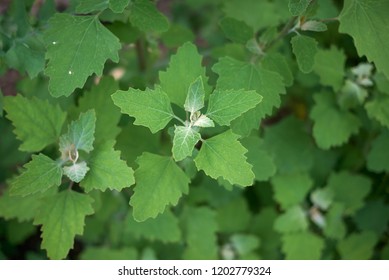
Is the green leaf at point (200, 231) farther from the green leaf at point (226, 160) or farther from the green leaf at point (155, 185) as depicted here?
the green leaf at point (226, 160)

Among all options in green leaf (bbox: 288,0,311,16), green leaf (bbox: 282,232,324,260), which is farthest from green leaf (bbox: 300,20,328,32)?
green leaf (bbox: 282,232,324,260)

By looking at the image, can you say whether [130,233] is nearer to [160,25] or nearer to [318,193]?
[318,193]

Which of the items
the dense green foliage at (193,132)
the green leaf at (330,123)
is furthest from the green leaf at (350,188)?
the green leaf at (330,123)

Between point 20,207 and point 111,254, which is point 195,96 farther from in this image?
point 111,254

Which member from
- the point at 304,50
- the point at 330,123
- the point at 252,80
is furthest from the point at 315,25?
the point at 330,123

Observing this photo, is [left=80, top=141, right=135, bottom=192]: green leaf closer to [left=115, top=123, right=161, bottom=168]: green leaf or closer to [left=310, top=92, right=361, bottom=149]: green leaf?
[left=115, top=123, right=161, bottom=168]: green leaf

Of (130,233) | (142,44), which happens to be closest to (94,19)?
(142,44)
